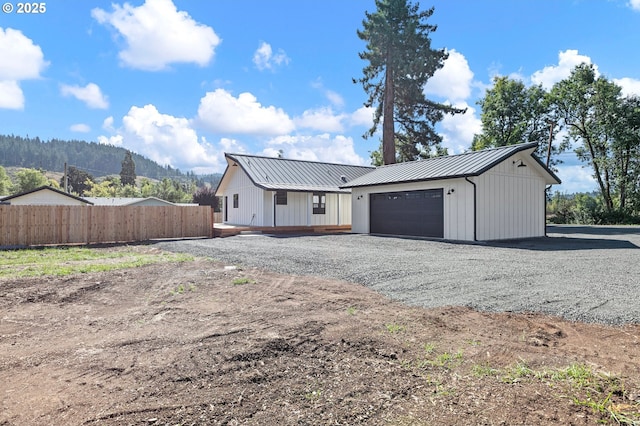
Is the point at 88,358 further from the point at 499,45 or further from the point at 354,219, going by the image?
the point at 499,45

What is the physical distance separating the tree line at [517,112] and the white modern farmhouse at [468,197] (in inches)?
410

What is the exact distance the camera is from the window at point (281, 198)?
20141mm

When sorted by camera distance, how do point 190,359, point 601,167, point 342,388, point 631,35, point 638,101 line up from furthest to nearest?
point 601,167
point 638,101
point 631,35
point 190,359
point 342,388

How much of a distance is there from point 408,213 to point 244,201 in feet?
33.1

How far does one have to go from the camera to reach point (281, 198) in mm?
20266

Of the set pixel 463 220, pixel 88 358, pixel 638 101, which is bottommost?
pixel 88 358

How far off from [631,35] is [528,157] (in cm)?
958

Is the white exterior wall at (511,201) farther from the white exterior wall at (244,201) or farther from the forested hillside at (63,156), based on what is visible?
the forested hillside at (63,156)

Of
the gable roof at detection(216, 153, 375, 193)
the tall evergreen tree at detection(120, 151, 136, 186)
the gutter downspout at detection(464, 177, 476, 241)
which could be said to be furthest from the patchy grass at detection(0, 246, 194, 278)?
the tall evergreen tree at detection(120, 151, 136, 186)

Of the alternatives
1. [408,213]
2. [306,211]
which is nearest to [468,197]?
[408,213]

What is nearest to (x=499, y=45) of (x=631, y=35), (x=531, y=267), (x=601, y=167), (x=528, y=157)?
(x=631, y=35)

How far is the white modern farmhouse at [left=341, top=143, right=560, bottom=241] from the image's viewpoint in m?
14.2

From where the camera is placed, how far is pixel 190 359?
3238mm

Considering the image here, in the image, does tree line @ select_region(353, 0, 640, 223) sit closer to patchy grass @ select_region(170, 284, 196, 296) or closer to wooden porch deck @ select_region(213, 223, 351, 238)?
wooden porch deck @ select_region(213, 223, 351, 238)
